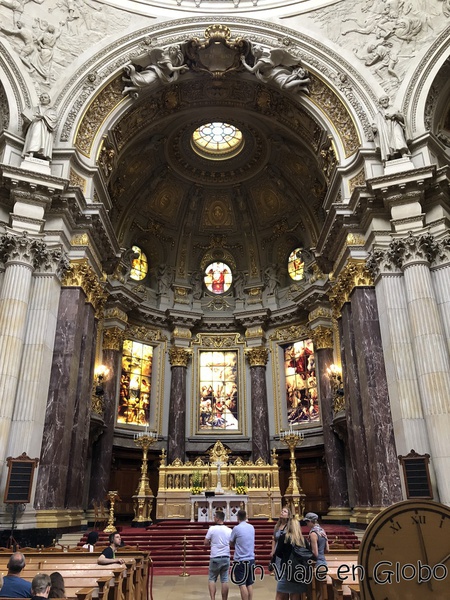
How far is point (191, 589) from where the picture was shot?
907 cm

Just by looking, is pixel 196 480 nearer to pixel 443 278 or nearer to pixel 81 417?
pixel 81 417

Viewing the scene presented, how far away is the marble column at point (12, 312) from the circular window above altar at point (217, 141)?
1287 centimetres

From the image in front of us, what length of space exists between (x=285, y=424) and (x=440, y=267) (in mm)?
11751

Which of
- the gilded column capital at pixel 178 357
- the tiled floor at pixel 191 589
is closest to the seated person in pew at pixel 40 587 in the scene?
the tiled floor at pixel 191 589

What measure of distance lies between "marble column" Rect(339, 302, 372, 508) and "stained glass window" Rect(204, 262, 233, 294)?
34.0ft

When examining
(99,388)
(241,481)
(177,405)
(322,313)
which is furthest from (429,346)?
(177,405)

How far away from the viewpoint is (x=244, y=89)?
2020 cm

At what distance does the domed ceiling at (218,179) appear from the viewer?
2000cm

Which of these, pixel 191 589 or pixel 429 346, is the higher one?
pixel 429 346

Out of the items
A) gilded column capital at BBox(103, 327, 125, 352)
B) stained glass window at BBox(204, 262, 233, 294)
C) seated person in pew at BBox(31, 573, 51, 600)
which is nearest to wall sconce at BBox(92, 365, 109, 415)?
gilded column capital at BBox(103, 327, 125, 352)

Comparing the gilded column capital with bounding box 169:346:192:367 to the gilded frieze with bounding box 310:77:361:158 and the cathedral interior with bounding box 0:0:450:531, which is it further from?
the gilded frieze with bounding box 310:77:361:158

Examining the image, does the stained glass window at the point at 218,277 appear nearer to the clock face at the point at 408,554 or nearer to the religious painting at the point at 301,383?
the religious painting at the point at 301,383

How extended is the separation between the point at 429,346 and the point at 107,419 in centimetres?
1292

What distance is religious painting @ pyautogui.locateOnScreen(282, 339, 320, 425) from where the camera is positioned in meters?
22.3
